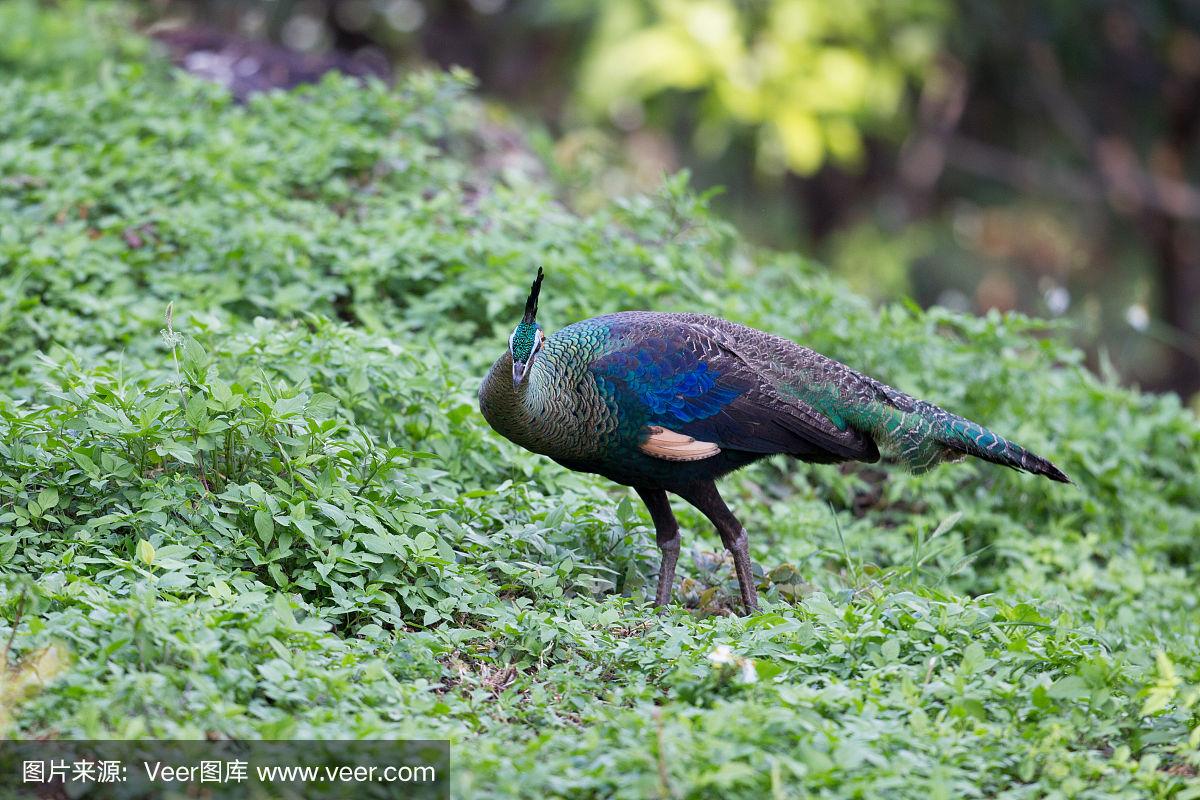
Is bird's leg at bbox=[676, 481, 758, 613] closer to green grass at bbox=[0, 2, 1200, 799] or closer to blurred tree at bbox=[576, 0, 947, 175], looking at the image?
green grass at bbox=[0, 2, 1200, 799]

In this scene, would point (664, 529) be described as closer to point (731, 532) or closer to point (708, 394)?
point (731, 532)

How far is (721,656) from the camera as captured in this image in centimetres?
405

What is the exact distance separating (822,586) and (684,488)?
1051mm

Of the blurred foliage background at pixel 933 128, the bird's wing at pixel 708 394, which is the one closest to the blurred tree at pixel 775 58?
the blurred foliage background at pixel 933 128

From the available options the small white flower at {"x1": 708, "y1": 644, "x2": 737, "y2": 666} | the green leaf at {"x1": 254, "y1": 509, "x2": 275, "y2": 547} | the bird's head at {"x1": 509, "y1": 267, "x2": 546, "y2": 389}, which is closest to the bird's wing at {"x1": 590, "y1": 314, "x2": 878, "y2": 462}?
the bird's head at {"x1": 509, "y1": 267, "x2": 546, "y2": 389}

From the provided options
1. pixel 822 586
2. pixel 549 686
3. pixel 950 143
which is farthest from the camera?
pixel 950 143

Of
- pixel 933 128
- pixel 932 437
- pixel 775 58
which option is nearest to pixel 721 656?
pixel 932 437

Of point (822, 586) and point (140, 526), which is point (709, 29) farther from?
point (140, 526)

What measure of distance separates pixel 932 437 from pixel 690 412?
1.21 metres

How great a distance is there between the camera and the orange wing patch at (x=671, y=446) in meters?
5.12

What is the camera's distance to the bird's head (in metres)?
4.90

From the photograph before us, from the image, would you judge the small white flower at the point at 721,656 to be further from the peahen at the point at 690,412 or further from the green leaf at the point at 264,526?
the green leaf at the point at 264,526

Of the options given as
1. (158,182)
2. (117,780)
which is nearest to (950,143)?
(158,182)

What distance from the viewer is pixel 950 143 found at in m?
15.0
